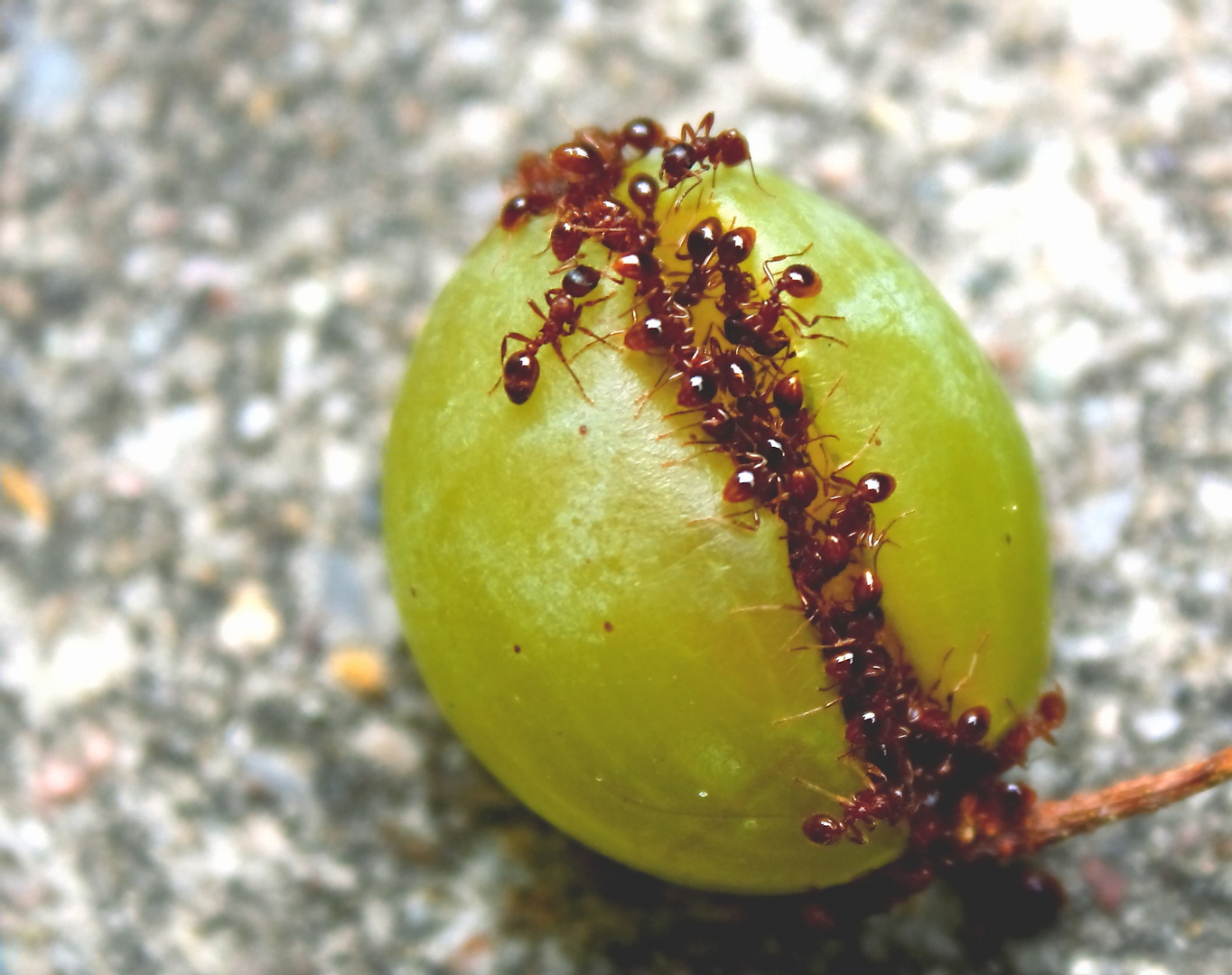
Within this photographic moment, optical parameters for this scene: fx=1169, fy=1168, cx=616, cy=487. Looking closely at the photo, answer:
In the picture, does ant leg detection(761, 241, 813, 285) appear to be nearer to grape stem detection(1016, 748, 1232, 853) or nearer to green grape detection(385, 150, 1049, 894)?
green grape detection(385, 150, 1049, 894)

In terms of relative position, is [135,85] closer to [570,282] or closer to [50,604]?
[50,604]

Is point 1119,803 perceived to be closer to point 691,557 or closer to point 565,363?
point 691,557

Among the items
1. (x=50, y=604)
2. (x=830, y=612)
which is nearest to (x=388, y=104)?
(x=50, y=604)


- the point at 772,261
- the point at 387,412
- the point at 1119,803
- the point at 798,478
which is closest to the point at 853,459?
the point at 798,478

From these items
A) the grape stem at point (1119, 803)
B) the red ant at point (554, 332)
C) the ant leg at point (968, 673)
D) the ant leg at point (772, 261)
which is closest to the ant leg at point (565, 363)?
the red ant at point (554, 332)

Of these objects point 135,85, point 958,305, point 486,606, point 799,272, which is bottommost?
point 486,606

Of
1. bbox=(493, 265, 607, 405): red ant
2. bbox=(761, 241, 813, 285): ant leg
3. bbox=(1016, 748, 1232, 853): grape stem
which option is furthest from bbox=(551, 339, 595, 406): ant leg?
bbox=(1016, 748, 1232, 853): grape stem

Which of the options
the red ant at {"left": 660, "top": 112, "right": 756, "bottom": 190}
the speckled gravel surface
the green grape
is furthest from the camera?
the speckled gravel surface
